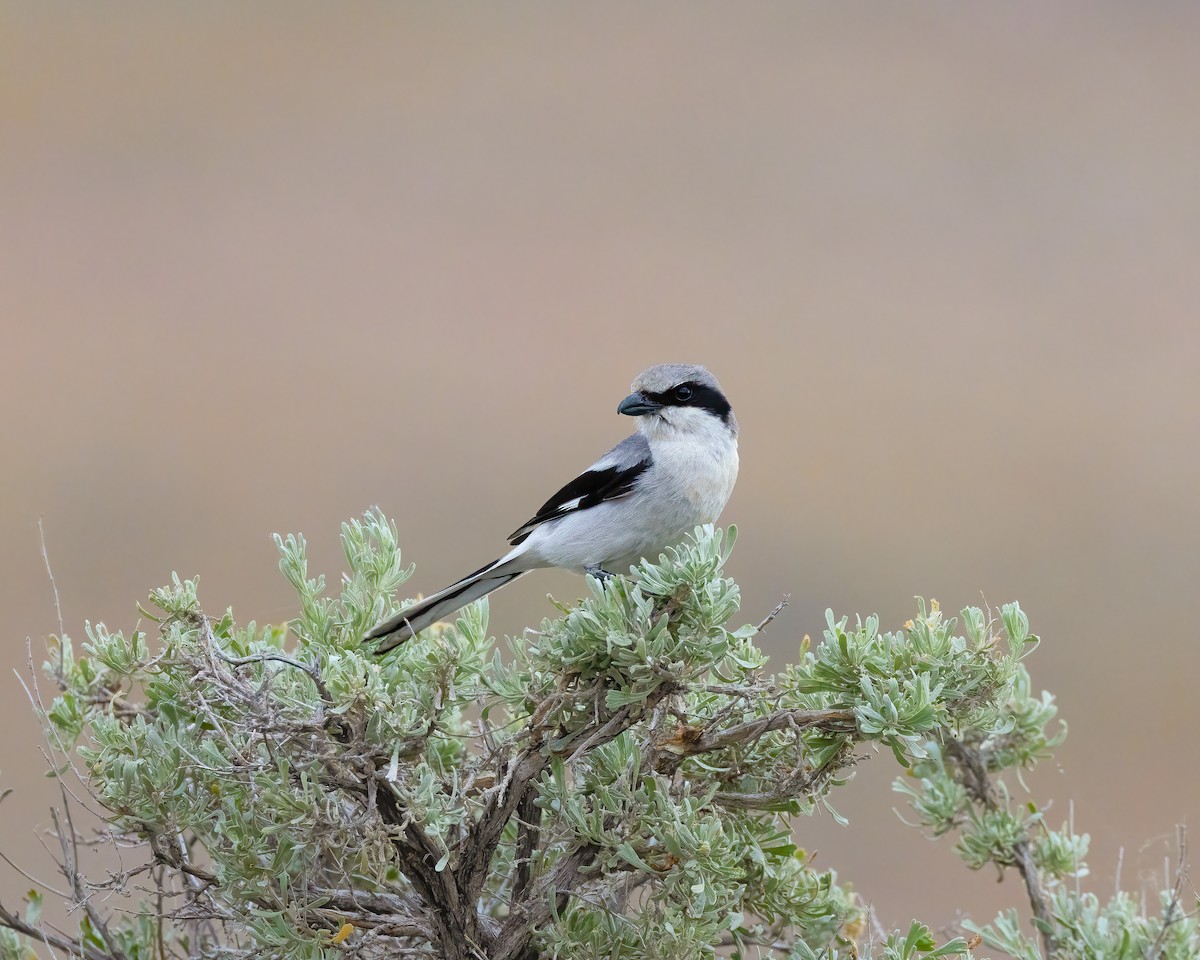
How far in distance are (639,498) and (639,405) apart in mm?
233

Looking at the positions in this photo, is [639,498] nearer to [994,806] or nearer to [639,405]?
[639,405]

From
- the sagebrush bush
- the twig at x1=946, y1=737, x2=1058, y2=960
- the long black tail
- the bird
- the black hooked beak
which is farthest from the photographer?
the black hooked beak

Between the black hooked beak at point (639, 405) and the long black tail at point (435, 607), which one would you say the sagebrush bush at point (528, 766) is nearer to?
the long black tail at point (435, 607)

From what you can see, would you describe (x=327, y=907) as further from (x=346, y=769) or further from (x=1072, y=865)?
(x=1072, y=865)

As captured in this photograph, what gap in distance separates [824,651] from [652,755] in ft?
0.83

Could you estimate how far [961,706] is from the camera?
1.36m

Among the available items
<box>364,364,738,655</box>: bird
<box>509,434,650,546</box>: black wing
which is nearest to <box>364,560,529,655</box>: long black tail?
<box>364,364,738,655</box>: bird

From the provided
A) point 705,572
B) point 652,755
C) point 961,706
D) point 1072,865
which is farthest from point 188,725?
point 1072,865

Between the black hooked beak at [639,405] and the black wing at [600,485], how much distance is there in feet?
0.20

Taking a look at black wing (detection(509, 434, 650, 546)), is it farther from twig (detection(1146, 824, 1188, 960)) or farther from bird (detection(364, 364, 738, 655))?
twig (detection(1146, 824, 1188, 960))

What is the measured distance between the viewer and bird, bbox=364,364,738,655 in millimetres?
2035

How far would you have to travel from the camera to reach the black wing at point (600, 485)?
6.86 feet

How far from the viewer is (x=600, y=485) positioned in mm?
2119

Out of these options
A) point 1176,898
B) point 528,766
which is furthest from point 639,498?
point 1176,898
